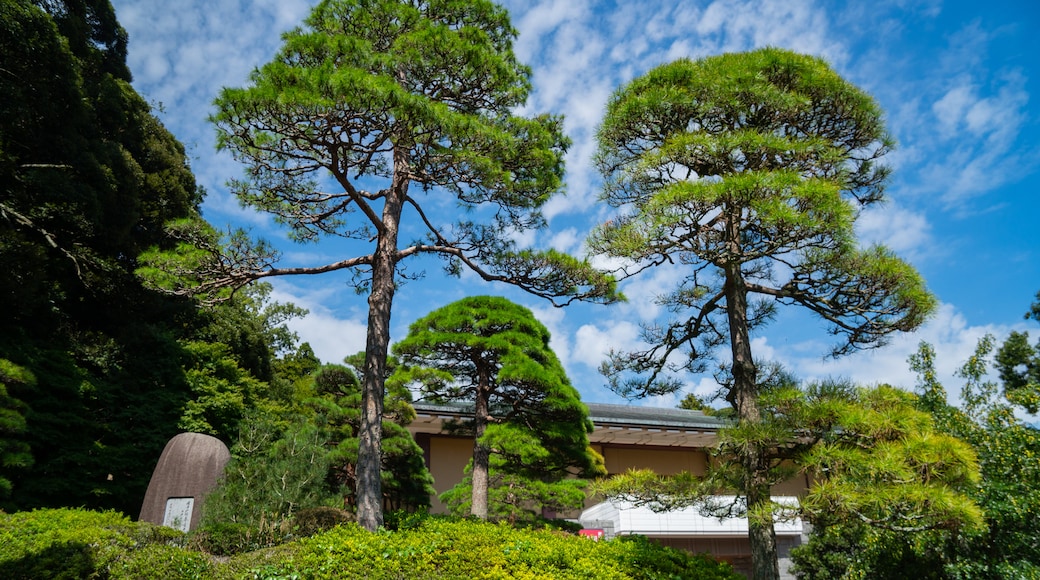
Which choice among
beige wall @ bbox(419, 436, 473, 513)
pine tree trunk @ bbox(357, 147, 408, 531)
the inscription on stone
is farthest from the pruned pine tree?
beige wall @ bbox(419, 436, 473, 513)

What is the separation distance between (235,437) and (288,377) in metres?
7.80

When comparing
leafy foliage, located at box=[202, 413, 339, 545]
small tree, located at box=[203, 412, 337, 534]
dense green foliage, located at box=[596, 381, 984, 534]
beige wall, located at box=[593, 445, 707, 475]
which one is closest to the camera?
dense green foliage, located at box=[596, 381, 984, 534]

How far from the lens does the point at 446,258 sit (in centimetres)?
780

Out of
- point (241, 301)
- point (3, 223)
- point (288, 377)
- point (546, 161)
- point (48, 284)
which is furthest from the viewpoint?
point (288, 377)

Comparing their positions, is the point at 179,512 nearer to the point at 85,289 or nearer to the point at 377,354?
the point at 377,354

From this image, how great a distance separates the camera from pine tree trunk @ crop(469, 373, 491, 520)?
7.92 metres

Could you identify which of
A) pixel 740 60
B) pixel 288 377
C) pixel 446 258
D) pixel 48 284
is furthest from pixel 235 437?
pixel 740 60

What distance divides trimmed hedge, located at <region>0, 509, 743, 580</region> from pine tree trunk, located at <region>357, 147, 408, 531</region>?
0.32m

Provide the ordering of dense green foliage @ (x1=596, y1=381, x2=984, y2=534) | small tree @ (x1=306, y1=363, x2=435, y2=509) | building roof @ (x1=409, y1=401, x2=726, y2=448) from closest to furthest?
dense green foliage @ (x1=596, y1=381, x2=984, y2=534), small tree @ (x1=306, y1=363, x2=435, y2=509), building roof @ (x1=409, y1=401, x2=726, y2=448)

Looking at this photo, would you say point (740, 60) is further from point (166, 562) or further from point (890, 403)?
point (166, 562)

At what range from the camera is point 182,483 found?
7820mm

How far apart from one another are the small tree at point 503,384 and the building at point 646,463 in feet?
6.51

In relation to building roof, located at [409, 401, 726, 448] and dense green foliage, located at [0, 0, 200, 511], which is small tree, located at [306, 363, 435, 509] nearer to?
building roof, located at [409, 401, 726, 448]

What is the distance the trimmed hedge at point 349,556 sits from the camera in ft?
16.0
